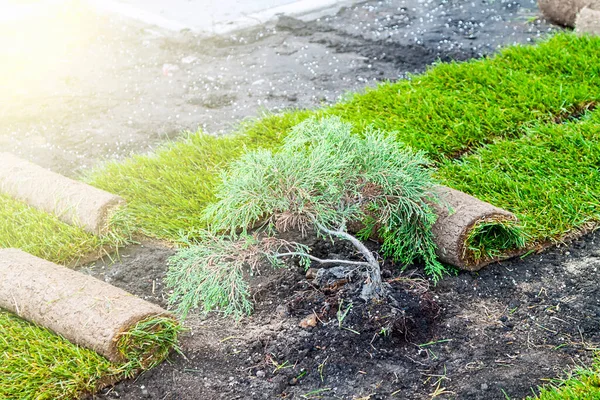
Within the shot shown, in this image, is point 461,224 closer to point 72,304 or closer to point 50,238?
point 72,304

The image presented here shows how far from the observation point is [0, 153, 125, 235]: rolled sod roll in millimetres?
4262

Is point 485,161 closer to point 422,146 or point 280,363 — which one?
point 422,146

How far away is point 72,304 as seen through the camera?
337cm

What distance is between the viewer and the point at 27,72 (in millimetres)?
7098

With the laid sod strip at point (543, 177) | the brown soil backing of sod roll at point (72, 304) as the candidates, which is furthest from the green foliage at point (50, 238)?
the laid sod strip at point (543, 177)

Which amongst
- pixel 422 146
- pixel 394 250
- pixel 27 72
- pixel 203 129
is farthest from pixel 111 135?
pixel 394 250

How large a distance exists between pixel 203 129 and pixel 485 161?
2.23 metres

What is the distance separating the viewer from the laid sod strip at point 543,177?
4.15m

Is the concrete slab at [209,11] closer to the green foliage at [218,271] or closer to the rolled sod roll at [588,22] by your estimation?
the rolled sod roll at [588,22]

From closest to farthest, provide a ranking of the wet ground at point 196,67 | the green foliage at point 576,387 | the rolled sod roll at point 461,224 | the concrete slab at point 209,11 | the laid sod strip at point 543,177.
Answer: the green foliage at point 576,387, the rolled sod roll at point 461,224, the laid sod strip at point 543,177, the wet ground at point 196,67, the concrete slab at point 209,11

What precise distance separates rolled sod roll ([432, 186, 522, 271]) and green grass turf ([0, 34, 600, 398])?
0.32 m

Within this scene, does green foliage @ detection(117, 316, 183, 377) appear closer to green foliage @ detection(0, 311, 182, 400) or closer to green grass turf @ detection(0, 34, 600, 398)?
green foliage @ detection(0, 311, 182, 400)

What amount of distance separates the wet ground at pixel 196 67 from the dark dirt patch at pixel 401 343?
2.46 m

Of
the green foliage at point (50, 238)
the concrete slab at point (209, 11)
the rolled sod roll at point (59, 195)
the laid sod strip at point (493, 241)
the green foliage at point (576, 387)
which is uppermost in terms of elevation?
the concrete slab at point (209, 11)
